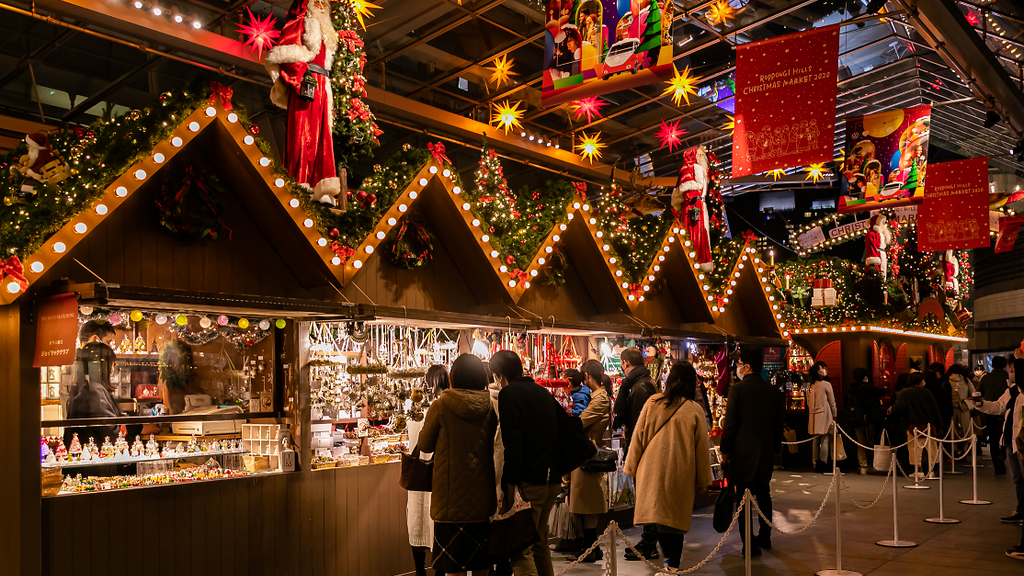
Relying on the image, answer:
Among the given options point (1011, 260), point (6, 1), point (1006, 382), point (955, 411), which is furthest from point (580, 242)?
point (1011, 260)

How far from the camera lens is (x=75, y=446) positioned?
5.48 metres

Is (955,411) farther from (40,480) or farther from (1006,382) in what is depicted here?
(40,480)

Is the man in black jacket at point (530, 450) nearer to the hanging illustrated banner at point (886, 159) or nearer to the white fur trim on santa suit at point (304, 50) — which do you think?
the white fur trim on santa suit at point (304, 50)

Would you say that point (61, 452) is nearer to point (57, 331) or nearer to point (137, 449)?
point (137, 449)

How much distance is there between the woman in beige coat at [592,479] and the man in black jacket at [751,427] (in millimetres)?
1071

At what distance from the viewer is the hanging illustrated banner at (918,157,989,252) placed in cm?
1162

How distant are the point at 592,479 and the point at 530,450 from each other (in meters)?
2.05

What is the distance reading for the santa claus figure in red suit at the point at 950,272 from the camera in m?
18.6

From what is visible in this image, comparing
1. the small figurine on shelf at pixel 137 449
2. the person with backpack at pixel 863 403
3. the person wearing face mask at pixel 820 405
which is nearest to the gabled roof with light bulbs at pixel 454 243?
the person wearing face mask at pixel 820 405

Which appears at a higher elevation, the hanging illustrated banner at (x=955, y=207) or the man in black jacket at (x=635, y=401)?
the hanging illustrated banner at (x=955, y=207)

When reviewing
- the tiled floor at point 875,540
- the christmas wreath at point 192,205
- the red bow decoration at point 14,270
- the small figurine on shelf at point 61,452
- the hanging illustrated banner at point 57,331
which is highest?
the christmas wreath at point 192,205

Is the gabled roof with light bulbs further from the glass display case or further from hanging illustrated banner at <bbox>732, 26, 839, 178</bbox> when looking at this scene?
hanging illustrated banner at <bbox>732, 26, 839, 178</bbox>

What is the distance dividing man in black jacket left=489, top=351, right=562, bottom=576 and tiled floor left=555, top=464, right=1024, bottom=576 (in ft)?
5.96

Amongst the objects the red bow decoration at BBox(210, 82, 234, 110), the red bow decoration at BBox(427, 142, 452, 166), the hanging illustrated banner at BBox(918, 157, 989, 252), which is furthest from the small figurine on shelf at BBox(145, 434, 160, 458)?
the hanging illustrated banner at BBox(918, 157, 989, 252)
